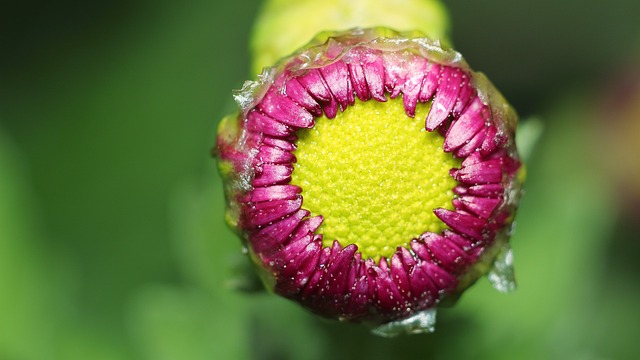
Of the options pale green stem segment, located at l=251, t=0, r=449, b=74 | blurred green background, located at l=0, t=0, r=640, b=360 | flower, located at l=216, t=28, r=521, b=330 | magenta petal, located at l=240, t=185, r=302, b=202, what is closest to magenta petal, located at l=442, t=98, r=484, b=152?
flower, located at l=216, t=28, r=521, b=330

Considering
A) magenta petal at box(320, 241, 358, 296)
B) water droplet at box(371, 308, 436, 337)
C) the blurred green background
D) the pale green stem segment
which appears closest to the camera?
magenta petal at box(320, 241, 358, 296)

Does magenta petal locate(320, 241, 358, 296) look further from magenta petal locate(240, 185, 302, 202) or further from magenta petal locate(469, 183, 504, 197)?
magenta petal locate(469, 183, 504, 197)

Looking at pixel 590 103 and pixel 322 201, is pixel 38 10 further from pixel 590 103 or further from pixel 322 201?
pixel 322 201

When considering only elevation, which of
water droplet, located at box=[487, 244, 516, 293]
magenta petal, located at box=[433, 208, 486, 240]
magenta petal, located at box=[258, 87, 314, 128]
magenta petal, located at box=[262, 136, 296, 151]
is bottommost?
water droplet, located at box=[487, 244, 516, 293]

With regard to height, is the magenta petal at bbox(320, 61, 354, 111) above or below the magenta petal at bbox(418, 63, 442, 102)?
above

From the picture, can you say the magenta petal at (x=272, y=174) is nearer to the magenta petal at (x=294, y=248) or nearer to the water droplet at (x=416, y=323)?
the magenta petal at (x=294, y=248)

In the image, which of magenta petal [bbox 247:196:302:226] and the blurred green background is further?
the blurred green background
